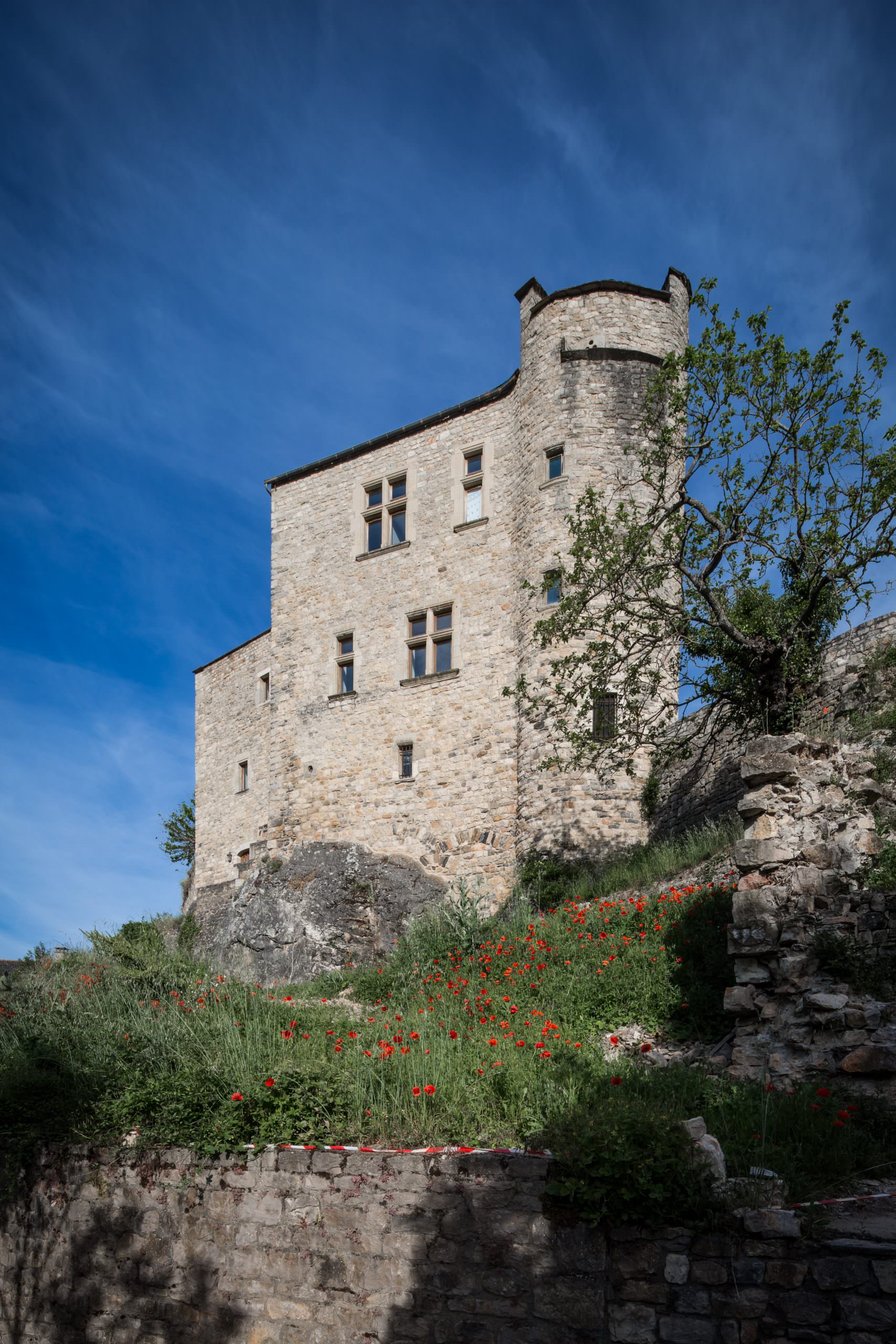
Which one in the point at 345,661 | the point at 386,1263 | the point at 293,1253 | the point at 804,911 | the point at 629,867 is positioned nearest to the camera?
the point at 386,1263

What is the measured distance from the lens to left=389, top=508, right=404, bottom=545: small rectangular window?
18.8 meters

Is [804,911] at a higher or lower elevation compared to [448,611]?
lower

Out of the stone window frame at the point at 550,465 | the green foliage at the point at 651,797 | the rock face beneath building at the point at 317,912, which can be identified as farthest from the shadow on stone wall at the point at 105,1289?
the stone window frame at the point at 550,465

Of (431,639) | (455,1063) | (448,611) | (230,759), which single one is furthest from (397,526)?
(455,1063)

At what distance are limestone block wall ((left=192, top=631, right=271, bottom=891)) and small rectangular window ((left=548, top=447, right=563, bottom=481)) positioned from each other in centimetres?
935

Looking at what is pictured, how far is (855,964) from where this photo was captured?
5691 millimetres

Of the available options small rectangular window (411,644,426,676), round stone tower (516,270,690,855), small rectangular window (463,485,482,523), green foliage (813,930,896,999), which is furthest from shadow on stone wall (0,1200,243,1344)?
small rectangular window (463,485,482,523)

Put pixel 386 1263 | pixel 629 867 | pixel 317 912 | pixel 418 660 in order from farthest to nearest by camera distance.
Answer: pixel 418 660, pixel 317 912, pixel 629 867, pixel 386 1263

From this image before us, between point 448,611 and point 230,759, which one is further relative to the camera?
point 230,759

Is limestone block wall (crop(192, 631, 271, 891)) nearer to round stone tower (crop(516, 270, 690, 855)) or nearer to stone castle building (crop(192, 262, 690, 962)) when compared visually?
stone castle building (crop(192, 262, 690, 962))

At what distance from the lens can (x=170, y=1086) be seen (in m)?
5.93

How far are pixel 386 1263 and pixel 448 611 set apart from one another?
13492mm

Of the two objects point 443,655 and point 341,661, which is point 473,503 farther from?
point 341,661

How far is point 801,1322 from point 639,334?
1514cm
